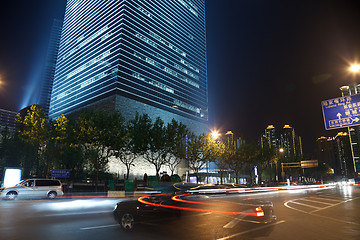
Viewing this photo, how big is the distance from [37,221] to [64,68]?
9610 cm

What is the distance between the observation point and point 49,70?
165 metres

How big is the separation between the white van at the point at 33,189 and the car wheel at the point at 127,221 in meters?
17.6

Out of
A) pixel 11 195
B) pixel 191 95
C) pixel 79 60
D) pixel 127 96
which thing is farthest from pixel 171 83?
pixel 11 195

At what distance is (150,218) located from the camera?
7.87 m

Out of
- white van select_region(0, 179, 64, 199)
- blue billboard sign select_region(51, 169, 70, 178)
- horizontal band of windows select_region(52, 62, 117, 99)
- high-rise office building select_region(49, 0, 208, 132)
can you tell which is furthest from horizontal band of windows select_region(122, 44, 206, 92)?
white van select_region(0, 179, 64, 199)

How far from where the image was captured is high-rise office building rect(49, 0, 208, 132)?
70188mm

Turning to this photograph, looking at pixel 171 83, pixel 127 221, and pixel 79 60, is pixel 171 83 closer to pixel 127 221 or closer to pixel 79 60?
pixel 79 60

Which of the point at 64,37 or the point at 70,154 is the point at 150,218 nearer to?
the point at 70,154

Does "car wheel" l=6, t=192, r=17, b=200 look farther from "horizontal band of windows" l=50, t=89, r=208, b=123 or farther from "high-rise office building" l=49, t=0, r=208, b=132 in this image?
"horizontal band of windows" l=50, t=89, r=208, b=123

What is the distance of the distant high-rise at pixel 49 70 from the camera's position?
15570cm

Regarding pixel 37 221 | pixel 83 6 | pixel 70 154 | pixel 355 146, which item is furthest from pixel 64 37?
pixel 355 146

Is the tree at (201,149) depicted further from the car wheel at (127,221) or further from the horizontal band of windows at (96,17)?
the horizontal band of windows at (96,17)

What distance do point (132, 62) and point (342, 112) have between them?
6354 centimetres

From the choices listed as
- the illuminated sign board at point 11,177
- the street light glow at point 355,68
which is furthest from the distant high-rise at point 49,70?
the street light glow at point 355,68
